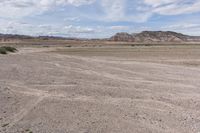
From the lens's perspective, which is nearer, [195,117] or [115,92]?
[195,117]

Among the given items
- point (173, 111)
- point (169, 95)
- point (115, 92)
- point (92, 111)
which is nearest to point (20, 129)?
point (92, 111)

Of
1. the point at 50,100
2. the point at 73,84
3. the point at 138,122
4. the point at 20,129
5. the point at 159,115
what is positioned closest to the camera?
the point at 20,129

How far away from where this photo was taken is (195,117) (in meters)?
8.71

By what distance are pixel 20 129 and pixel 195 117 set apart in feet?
15.5

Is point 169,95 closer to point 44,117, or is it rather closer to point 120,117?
point 120,117

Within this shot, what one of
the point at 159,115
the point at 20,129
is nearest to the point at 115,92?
the point at 159,115

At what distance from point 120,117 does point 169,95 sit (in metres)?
4.26

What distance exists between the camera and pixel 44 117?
873cm

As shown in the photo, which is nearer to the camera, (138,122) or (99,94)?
(138,122)

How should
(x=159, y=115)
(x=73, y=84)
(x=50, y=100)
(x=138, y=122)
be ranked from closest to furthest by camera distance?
(x=138, y=122)
(x=159, y=115)
(x=50, y=100)
(x=73, y=84)

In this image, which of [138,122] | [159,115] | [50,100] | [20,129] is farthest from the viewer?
[50,100]

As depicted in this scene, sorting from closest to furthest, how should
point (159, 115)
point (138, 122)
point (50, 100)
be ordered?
point (138, 122)
point (159, 115)
point (50, 100)

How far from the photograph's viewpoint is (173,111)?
376 inches

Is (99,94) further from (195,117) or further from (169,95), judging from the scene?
(195,117)
